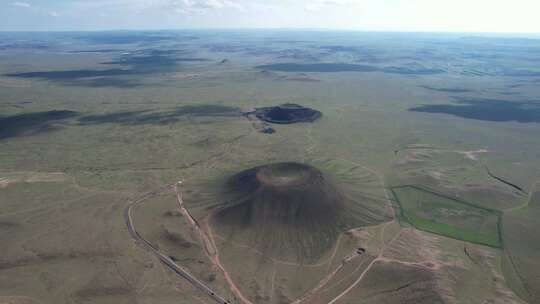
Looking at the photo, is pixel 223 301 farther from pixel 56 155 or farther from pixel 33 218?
pixel 56 155

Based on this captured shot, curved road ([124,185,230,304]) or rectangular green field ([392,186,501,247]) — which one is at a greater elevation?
rectangular green field ([392,186,501,247])

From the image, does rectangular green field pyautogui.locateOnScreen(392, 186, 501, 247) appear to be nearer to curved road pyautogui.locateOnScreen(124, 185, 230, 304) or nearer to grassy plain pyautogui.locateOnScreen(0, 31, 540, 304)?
grassy plain pyautogui.locateOnScreen(0, 31, 540, 304)

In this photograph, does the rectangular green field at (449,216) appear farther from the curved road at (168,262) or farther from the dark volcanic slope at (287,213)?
the curved road at (168,262)

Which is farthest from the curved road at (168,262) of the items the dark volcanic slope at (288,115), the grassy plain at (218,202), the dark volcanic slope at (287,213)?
the dark volcanic slope at (288,115)

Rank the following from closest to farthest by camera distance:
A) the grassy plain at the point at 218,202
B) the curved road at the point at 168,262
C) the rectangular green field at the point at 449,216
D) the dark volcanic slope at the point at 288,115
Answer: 1. the curved road at the point at 168,262
2. the grassy plain at the point at 218,202
3. the rectangular green field at the point at 449,216
4. the dark volcanic slope at the point at 288,115

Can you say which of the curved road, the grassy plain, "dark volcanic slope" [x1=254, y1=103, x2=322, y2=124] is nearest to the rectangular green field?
the grassy plain

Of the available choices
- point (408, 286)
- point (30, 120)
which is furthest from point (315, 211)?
point (30, 120)
